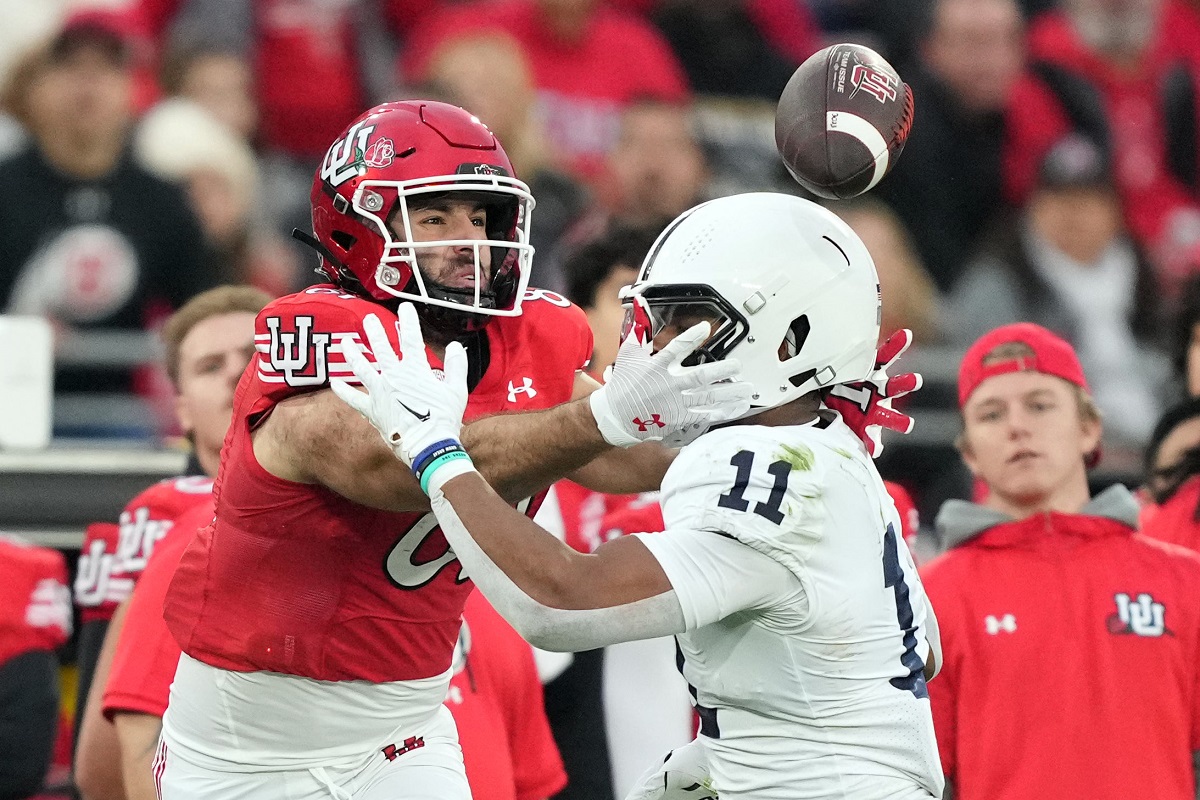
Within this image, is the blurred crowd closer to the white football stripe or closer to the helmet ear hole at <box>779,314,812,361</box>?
the white football stripe

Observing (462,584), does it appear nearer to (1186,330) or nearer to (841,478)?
(841,478)

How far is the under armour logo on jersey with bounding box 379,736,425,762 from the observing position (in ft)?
12.9

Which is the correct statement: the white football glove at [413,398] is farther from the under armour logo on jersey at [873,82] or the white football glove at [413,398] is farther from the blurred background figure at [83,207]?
the blurred background figure at [83,207]

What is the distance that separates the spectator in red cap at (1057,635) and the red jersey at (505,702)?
1.06 m

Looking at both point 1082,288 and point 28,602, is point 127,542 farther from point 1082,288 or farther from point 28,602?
point 1082,288

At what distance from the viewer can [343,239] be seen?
3.97m

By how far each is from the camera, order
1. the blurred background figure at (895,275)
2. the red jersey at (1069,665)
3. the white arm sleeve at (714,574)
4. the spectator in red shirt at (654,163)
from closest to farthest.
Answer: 1. the white arm sleeve at (714,574)
2. the red jersey at (1069,665)
3. the blurred background figure at (895,275)
4. the spectator in red shirt at (654,163)

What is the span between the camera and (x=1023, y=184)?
9.42m

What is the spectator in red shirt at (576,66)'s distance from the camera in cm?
911

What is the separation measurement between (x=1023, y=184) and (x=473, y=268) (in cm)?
616

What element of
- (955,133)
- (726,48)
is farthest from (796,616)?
(726,48)

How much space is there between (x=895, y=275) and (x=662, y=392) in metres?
5.28

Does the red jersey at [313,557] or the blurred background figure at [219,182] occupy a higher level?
the blurred background figure at [219,182]

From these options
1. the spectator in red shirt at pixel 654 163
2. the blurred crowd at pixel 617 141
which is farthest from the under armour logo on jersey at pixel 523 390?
the spectator in red shirt at pixel 654 163
